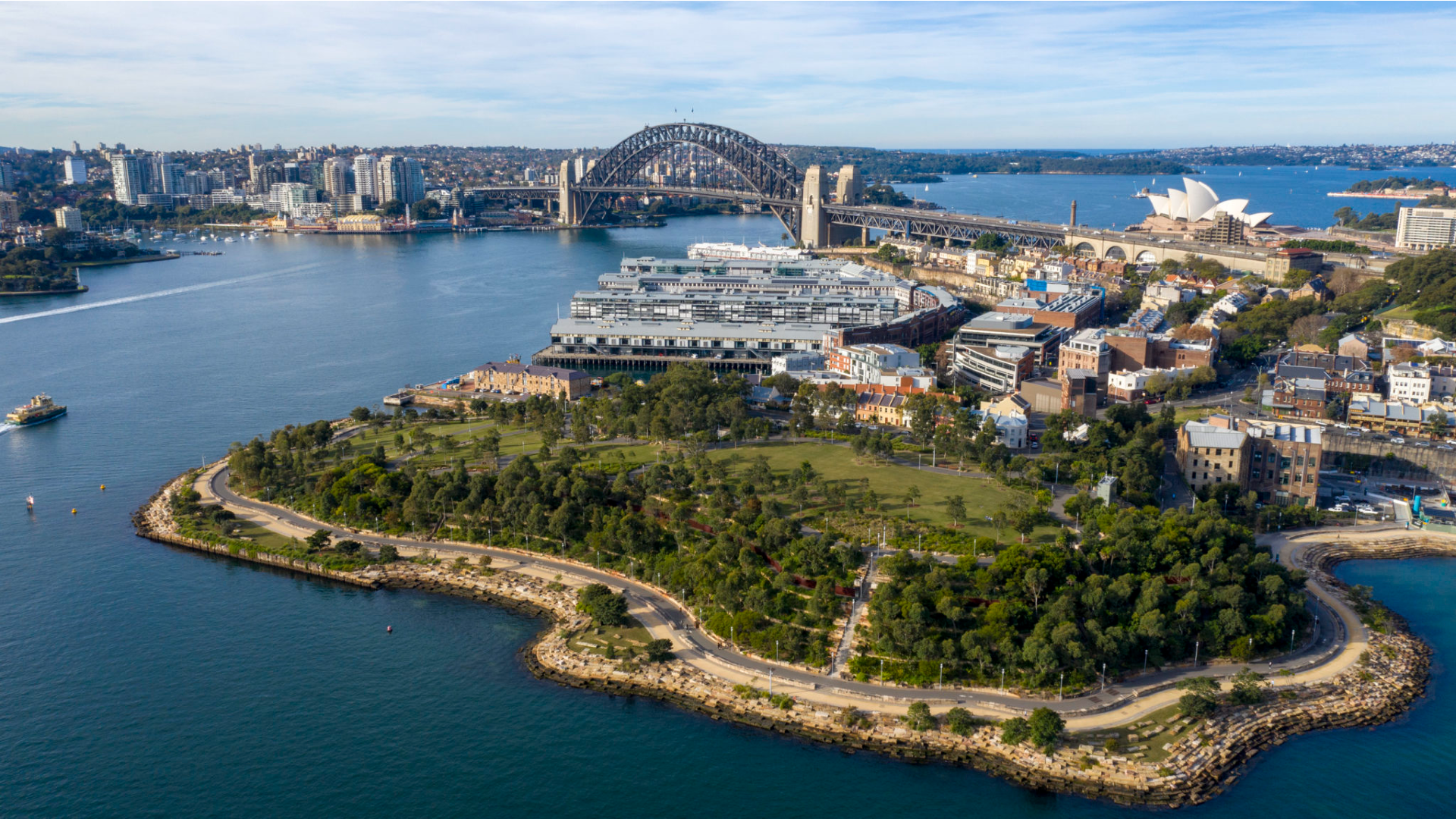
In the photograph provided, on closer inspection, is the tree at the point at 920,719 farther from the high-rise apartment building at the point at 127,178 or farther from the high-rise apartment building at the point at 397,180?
the high-rise apartment building at the point at 127,178

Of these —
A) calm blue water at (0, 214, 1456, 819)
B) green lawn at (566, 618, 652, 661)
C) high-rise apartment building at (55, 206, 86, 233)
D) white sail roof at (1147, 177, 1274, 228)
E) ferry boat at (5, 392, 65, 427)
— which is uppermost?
white sail roof at (1147, 177, 1274, 228)

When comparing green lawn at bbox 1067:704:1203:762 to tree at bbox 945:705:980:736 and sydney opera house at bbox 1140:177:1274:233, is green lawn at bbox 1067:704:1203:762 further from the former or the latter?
sydney opera house at bbox 1140:177:1274:233

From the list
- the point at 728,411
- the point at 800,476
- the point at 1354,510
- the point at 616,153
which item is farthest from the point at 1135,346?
the point at 616,153

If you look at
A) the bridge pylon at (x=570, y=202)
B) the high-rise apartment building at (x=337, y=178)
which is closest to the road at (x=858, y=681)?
the bridge pylon at (x=570, y=202)

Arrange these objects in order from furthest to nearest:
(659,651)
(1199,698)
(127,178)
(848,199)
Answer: (127,178), (848,199), (659,651), (1199,698)

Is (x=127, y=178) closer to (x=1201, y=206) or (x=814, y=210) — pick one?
(x=814, y=210)

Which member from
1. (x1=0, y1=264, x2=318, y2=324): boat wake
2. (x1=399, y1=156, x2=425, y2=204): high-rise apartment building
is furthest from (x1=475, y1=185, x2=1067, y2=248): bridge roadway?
(x1=0, y1=264, x2=318, y2=324): boat wake

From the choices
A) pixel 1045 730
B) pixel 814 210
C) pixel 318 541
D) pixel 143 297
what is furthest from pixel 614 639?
pixel 814 210
